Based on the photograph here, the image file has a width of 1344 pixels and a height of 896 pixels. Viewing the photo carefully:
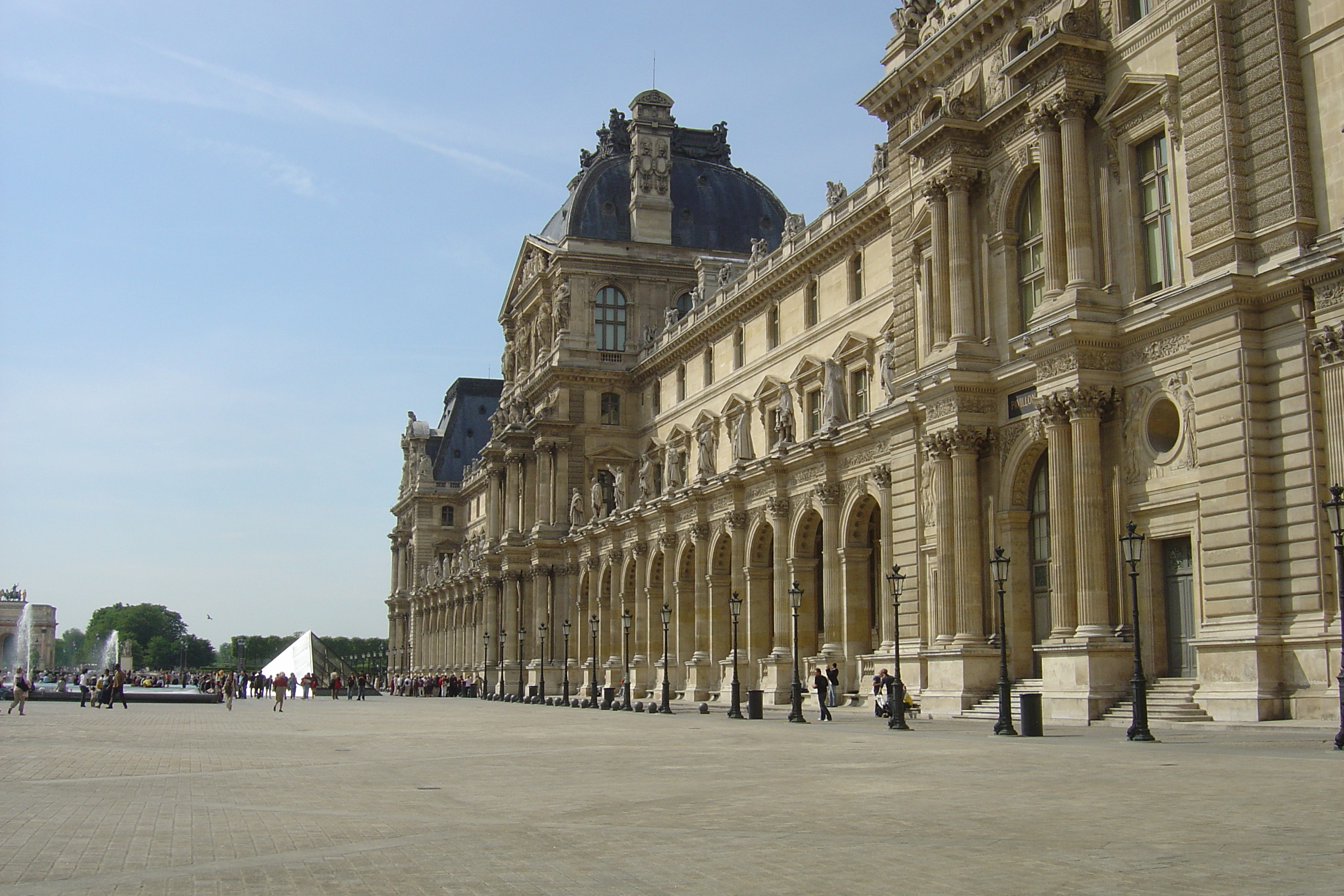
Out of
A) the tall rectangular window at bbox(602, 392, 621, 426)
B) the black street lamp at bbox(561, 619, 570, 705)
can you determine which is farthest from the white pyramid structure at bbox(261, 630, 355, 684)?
the tall rectangular window at bbox(602, 392, 621, 426)

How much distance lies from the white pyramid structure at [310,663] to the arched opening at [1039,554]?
9080 cm

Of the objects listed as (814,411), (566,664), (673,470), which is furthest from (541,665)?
(814,411)

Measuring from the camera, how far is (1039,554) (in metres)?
33.2

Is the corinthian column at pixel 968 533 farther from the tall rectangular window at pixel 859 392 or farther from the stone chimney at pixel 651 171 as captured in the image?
the stone chimney at pixel 651 171

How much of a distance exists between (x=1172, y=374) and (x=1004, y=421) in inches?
225

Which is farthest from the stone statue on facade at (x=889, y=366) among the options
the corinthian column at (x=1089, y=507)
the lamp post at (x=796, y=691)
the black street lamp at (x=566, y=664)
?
the black street lamp at (x=566, y=664)

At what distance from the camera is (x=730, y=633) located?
56438 millimetres

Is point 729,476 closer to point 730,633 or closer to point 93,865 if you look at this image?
point 730,633

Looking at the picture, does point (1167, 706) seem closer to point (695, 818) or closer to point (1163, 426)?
point (1163, 426)

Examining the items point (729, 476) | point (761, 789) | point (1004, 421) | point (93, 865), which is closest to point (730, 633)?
point (729, 476)

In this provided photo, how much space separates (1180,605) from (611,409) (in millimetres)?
47114

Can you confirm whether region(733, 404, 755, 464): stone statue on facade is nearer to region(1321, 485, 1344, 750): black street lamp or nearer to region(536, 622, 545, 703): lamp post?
region(536, 622, 545, 703): lamp post

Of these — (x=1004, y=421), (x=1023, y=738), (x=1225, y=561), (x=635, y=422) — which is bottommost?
(x=1023, y=738)

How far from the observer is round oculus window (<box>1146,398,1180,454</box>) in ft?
94.4
